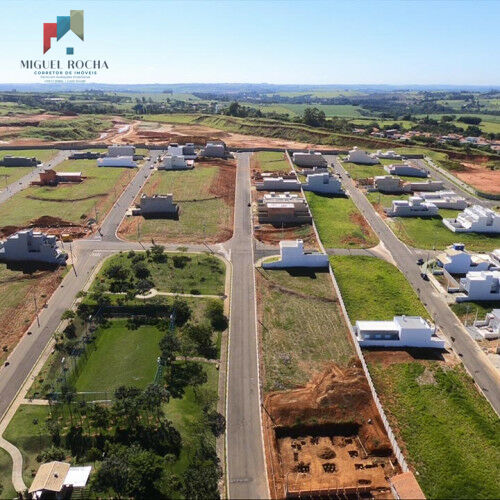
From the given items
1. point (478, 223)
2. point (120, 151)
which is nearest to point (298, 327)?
point (478, 223)

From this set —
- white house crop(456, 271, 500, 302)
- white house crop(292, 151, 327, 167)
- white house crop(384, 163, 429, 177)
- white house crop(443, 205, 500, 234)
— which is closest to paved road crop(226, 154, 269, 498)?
white house crop(456, 271, 500, 302)

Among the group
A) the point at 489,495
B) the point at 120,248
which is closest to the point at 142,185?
the point at 120,248

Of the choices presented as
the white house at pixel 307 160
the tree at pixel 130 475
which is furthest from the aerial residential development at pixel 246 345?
the white house at pixel 307 160

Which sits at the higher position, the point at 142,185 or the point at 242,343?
the point at 142,185

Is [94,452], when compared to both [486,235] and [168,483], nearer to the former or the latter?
[168,483]

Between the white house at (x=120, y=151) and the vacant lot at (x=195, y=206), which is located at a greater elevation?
the white house at (x=120, y=151)

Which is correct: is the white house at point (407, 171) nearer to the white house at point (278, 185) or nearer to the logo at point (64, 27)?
the white house at point (278, 185)

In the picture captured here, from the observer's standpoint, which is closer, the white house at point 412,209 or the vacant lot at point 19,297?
the vacant lot at point 19,297

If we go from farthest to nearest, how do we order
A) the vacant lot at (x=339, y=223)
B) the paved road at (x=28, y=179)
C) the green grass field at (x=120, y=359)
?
1. the paved road at (x=28, y=179)
2. the vacant lot at (x=339, y=223)
3. the green grass field at (x=120, y=359)
